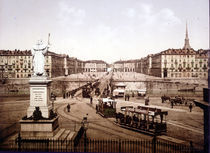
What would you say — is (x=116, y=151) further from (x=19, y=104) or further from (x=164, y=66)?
(x=164, y=66)

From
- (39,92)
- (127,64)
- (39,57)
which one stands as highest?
(127,64)

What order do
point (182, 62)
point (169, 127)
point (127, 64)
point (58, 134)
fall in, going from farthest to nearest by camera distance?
1. point (127, 64)
2. point (182, 62)
3. point (169, 127)
4. point (58, 134)

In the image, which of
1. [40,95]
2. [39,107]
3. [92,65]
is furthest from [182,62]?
[92,65]

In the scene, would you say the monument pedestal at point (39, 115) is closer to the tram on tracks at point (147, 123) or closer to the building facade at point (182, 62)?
the tram on tracks at point (147, 123)

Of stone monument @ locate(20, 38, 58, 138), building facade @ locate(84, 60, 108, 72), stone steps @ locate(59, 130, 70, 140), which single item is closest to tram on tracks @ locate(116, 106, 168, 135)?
stone steps @ locate(59, 130, 70, 140)

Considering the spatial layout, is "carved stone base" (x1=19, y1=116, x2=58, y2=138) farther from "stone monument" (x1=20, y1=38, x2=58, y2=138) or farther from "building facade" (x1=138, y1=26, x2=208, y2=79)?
"building facade" (x1=138, y1=26, x2=208, y2=79)

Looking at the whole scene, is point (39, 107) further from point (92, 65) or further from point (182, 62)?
point (92, 65)

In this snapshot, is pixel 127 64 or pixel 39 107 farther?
pixel 127 64
